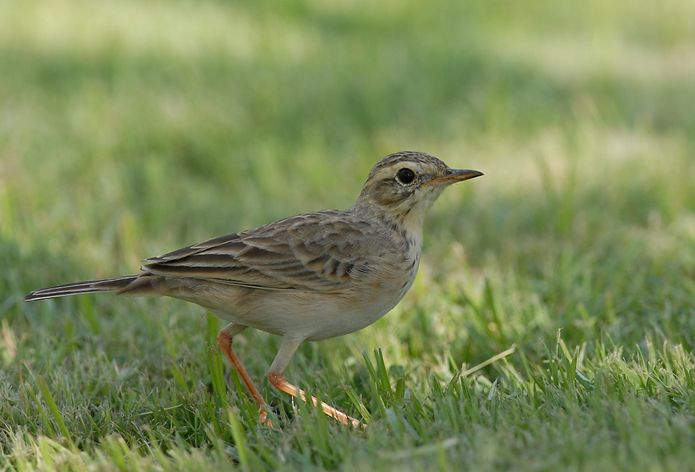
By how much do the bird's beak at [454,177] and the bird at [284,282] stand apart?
39cm

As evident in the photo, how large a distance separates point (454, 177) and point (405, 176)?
26 centimetres

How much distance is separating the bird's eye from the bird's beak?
98mm

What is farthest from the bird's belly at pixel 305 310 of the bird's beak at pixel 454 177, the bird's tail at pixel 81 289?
the bird's beak at pixel 454 177

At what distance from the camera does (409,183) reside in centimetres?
519

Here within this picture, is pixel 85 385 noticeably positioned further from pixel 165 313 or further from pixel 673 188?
pixel 673 188

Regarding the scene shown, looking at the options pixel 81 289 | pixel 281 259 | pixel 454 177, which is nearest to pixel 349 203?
pixel 454 177

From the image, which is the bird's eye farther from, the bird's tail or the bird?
the bird's tail

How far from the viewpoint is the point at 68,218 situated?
693cm

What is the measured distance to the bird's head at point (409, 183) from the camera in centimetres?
516

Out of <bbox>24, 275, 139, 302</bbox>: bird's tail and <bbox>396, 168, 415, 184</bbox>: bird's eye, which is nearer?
<bbox>24, 275, 139, 302</bbox>: bird's tail

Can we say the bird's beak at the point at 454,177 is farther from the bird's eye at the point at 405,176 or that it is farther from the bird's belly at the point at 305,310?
the bird's belly at the point at 305,310

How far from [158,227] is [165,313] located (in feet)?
5.07

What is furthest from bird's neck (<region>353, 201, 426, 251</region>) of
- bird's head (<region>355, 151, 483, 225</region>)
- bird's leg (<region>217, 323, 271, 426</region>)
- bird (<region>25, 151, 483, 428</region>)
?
bird's leg (<region>217, 323, 271, 426</region>)

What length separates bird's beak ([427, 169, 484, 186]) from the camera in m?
5.09
